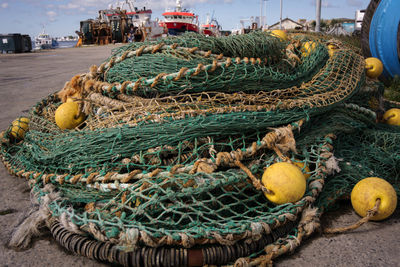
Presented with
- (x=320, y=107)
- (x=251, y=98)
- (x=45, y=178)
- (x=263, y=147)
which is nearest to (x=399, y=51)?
(x=320, y=107)

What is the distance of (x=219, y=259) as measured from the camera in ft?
5.18

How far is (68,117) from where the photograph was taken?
276 centimetres

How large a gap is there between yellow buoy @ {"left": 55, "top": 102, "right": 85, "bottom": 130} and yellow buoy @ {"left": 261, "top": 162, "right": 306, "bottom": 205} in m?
1.86

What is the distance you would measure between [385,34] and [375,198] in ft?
13.9

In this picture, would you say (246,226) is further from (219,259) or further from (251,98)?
(251,98)

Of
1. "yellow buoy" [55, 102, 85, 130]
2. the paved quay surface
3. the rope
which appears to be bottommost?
the paved quay surface

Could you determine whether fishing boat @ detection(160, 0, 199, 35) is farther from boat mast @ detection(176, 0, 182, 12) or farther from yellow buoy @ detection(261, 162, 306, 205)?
yellow buoy @ detection(261, 162, 306, 205)

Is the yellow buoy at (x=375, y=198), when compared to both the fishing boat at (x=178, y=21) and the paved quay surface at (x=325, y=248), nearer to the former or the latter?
the paved quay surface at (x=325, y=248)

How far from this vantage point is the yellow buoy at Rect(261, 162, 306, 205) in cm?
178

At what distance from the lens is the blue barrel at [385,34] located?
491 centimetres

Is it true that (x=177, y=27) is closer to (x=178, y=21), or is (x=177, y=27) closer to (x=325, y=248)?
(x=178, y=21)

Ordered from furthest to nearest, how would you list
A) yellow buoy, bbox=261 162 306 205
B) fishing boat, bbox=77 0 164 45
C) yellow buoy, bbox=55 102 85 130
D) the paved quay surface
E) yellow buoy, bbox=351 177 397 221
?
fishing boat, bbox=77 0 164 45 → yellow buoy, bbox=55 102 85 130 → yellow buoy, bbox=351 177 397 221 → yellow buoy, bbox=261 162 306 205 → the paved quay surface

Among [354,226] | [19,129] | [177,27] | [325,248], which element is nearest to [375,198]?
[354,226]

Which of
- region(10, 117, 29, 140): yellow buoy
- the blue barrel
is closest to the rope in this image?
region(10, 117, 29, 140): yellow buoy
